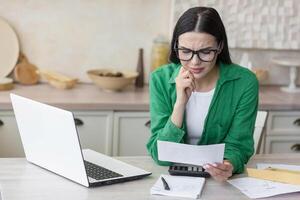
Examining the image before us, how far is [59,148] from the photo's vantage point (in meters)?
1.78

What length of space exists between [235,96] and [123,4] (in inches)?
58.7

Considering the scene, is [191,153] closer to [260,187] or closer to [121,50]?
[260,187]

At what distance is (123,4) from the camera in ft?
11.1

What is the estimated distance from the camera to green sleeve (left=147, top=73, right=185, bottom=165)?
198 centimetres

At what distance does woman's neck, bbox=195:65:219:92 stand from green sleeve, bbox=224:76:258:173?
0.12m

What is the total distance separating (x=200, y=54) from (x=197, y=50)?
21 millimetres

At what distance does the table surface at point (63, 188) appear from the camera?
1689 millimetres

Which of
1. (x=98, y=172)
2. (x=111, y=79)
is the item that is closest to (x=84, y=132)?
(x=111, y=79)

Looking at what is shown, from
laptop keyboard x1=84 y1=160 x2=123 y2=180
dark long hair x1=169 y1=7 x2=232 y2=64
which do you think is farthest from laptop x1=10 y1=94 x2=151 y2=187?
dark long hair x1=169 y1=7 x2=232 y2=64

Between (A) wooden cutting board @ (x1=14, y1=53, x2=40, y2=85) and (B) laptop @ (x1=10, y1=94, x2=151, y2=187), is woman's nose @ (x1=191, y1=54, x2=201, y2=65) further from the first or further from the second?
(A) wooden cutting board @ (x1=14, y1=53, x2=40, y2=85)

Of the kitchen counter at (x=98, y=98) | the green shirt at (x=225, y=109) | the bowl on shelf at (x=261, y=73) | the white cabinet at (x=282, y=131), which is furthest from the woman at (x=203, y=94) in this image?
the bowl on shelf at (x=261, y=73)

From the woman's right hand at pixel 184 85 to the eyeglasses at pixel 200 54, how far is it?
0.05 meters

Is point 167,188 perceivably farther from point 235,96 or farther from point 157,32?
point 157,32

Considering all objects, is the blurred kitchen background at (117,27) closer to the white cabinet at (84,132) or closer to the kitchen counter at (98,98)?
the kitchen counter at (98,98)
